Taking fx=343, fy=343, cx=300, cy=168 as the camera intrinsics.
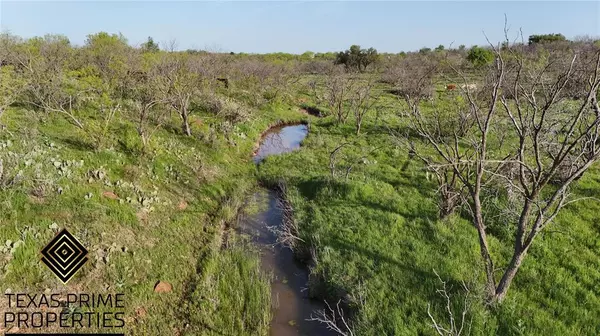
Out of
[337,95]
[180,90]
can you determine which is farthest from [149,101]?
[337,95]

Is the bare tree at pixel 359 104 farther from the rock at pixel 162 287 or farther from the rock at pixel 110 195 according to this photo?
the rock at pixel 162 287

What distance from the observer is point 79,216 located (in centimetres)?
850

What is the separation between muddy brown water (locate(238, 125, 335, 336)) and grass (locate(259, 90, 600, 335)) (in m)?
0.49

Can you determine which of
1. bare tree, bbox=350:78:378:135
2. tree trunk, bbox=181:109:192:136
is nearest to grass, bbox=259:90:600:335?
tree trunk, bbox=181:109:192:136

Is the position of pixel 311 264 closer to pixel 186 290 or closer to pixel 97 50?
pixel 186 290

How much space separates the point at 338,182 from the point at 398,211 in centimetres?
244

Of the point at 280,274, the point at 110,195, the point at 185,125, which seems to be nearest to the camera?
the point at 280,274

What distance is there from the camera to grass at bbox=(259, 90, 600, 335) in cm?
642

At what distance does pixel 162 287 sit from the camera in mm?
7574

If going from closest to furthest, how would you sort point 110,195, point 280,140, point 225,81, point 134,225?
point 134,225 < point 110,195 < point 280,140 < point 225,81

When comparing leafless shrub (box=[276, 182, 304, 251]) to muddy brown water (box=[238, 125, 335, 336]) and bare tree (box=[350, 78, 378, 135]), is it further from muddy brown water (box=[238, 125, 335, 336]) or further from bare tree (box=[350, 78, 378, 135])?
bare tree (box=[350, 78, 378, 135])

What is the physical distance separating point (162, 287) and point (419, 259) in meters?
5.92

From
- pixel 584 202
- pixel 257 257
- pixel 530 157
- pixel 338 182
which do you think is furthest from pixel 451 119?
pixel 257 257

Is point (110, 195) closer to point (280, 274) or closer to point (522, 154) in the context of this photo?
point (280, 274)
